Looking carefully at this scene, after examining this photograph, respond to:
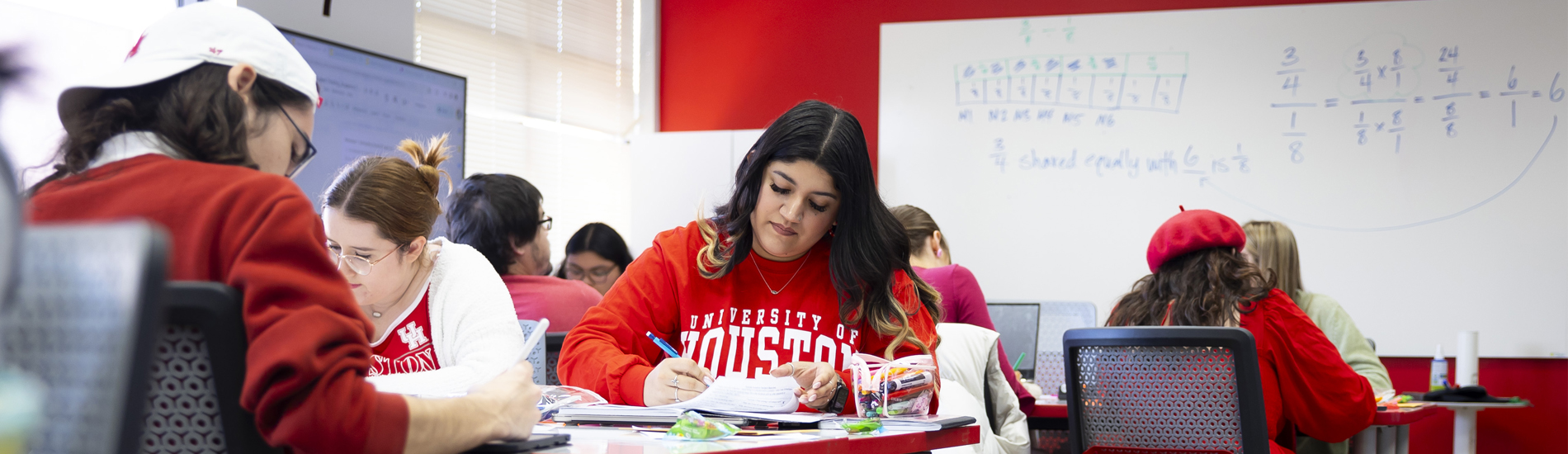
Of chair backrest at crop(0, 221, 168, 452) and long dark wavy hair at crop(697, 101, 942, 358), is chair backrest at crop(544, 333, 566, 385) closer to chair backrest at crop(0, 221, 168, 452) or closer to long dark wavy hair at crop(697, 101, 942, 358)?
long dark wavy hair at crop(697, 101, 942, 358)

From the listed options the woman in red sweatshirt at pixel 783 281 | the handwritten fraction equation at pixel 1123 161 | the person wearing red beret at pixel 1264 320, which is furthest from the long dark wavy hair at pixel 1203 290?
the handwritten fraction equation at pixel 1123 161

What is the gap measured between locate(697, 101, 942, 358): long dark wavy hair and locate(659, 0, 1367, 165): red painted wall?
299 cm

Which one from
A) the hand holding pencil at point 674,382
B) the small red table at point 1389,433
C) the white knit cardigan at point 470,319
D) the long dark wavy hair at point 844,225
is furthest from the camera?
the small red table at point 1389,433

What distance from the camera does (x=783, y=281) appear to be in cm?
180

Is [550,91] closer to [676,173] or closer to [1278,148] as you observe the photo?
[676,173]

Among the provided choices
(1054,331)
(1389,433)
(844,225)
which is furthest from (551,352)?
(1389,433)

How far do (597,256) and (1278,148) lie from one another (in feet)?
9.64

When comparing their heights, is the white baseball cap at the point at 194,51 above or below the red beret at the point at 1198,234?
above

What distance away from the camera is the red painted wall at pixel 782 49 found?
4.81 metres

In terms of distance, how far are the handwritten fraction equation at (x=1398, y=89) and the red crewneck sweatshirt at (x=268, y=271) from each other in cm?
442

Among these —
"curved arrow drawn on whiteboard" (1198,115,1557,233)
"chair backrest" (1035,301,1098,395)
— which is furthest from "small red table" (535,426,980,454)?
"curved arrow drawn on whiteboard" (1198,115,1557,233)

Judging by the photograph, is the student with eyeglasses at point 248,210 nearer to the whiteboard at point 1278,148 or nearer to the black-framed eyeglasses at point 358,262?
the black-framed eyeglasses at point 358,262

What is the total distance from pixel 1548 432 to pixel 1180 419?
352 centimetres

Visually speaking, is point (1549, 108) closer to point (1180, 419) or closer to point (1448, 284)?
point (1448, 284)
